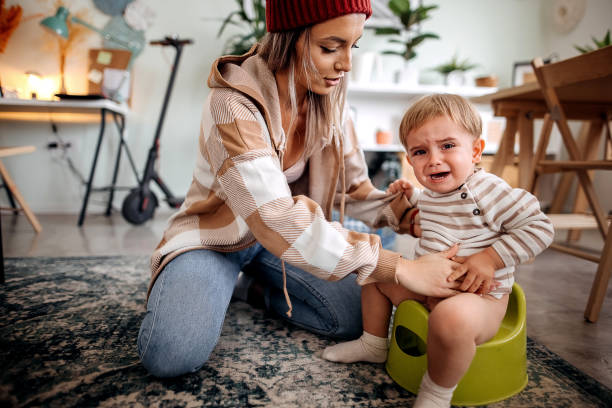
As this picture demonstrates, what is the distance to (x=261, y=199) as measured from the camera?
0.71m

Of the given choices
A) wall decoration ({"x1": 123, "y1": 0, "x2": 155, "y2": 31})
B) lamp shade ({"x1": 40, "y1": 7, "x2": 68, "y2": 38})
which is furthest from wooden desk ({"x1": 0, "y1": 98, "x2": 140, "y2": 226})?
wall decoration ({"x1": 123, "y1": 0, "x2": 155, "y2": 31})

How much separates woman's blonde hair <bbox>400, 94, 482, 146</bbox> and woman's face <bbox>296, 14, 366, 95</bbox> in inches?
7.2

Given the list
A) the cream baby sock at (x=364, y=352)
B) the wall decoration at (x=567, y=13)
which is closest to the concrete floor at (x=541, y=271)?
the cream baby sock at (x=364, y=352)

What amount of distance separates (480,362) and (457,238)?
0.24m

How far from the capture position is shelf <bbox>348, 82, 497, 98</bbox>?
2824 mm

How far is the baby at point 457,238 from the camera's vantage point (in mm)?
639

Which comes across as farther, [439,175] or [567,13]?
[567,13]

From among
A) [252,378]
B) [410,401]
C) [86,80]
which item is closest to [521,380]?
[410,401]

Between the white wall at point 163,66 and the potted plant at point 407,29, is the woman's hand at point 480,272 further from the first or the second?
the white wall at point 163,66

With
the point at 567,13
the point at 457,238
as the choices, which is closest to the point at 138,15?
the point at 457,238

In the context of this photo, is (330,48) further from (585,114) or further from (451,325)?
(585,114)

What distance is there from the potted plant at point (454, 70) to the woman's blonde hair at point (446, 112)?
2.40m

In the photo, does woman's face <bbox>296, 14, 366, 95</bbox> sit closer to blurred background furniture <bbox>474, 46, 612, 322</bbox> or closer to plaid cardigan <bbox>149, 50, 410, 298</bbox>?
plaid cardigan <bbox>149, 50, 410, 298</bbox>

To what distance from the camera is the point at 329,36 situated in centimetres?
77
